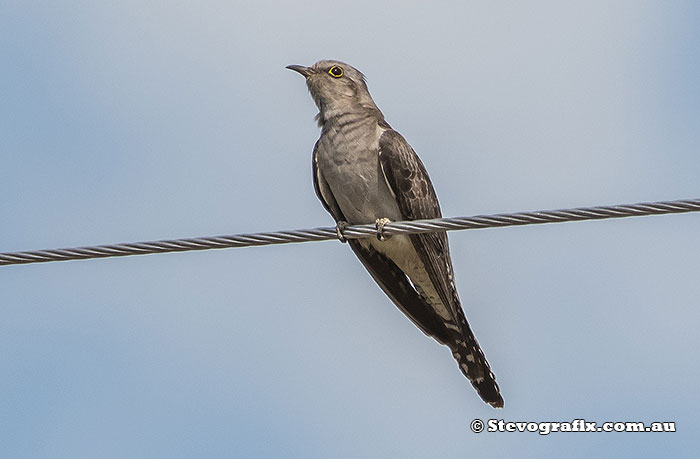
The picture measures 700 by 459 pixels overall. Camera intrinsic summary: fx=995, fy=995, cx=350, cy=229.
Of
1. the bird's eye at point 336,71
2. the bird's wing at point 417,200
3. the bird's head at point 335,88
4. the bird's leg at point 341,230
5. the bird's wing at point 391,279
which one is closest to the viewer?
the bird's leg at point 341,230

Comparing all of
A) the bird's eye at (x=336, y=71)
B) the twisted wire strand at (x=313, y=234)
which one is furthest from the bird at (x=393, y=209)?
the twisted wire strand at (x=313, y=234)

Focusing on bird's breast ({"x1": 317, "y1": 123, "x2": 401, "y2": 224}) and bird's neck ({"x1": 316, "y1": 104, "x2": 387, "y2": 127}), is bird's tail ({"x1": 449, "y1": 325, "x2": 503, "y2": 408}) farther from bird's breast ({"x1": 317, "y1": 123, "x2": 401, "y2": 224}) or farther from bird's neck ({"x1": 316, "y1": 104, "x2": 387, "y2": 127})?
bird's neck ({"x1": 316, "y1": 104, "x2": 387, "y2": 127})

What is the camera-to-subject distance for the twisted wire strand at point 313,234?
5008mm

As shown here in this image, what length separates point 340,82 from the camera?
28.0ft

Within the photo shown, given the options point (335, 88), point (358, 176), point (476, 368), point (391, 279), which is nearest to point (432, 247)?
point (391, 279)

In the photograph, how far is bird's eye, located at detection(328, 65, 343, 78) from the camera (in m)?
8.59

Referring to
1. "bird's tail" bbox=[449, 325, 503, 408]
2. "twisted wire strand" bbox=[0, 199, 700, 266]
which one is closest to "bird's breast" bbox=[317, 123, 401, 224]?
"bird's tail" bbox=[449, 325, 503, 408]

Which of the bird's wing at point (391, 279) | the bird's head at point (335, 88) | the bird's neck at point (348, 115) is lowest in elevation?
the bird's wing at point (391, 279)

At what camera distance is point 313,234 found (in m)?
5.67

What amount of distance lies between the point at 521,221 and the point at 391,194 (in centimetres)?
259

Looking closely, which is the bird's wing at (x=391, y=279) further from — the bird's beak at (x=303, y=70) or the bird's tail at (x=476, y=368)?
the bird's beak at (x=303, y=70)

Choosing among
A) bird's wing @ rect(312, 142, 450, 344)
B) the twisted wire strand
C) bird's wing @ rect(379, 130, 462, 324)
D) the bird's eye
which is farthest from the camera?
the bird's eye

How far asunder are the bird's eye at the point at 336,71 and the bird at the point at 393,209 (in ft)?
0.80

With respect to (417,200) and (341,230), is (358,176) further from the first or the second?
(341,230)
